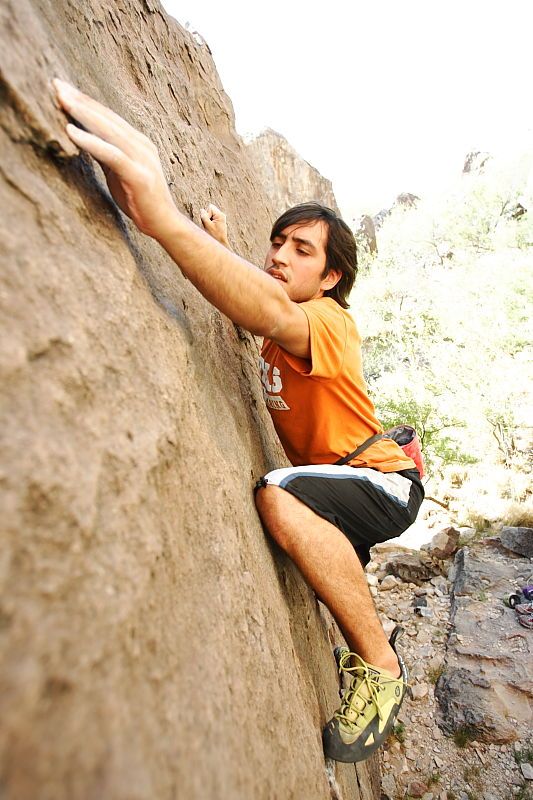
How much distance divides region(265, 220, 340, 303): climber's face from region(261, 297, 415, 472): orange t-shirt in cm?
25

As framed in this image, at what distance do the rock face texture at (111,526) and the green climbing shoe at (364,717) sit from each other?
97 mm

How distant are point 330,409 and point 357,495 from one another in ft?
1.39

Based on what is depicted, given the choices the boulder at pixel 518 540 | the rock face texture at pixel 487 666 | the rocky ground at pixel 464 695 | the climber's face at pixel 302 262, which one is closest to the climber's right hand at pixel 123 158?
the climber's face at pixel 302 262

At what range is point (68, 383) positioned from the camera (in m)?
0.87

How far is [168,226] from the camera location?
1352 millimetres

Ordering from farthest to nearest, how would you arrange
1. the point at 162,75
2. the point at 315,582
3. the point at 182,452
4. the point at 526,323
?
the point at 526,323, the point at 162,75, the point at 315,582, the point at 182,452

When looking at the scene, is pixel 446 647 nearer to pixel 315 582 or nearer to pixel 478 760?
pixel 478 760

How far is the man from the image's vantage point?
1298mm

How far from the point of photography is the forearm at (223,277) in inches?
54.9

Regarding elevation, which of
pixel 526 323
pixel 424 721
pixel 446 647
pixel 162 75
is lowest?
pixel 424 721

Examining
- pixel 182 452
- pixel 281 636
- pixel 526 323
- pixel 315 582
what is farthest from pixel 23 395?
pixel 526 323

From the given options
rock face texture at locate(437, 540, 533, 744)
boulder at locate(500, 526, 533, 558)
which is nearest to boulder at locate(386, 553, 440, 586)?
rock face texture at locate(437, 540, 533, 744)

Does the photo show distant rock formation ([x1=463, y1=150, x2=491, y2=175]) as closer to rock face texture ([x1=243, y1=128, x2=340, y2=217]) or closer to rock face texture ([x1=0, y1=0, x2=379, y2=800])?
rock face texture ([x1=243, y1=128, x2=340, y2=217])

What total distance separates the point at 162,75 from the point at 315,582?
126 inches
